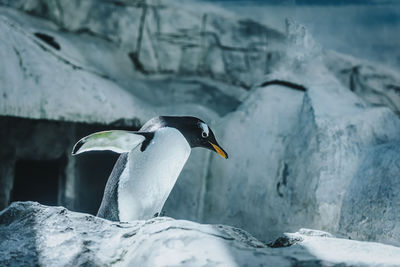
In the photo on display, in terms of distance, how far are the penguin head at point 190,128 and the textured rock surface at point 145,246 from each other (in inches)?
27.7

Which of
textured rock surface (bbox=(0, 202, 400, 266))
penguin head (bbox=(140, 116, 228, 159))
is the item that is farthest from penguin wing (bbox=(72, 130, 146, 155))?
textured rock surface (bbox=(0, 202, 400, 266))

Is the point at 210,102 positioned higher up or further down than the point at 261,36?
further down

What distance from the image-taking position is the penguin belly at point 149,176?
180 cm

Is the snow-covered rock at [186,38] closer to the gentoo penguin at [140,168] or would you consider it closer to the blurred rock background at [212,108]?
the blurred rock background at [212,108]

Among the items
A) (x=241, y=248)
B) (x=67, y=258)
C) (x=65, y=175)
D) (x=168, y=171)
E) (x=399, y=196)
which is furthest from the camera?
(x=65, y=175)

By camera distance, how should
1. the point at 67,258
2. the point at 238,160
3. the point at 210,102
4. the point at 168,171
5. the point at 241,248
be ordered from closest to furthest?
the point at 241,248
the point at 67,258
the point at 168,171
the point at 238,160
the point at 210,102

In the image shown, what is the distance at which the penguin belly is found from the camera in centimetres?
180

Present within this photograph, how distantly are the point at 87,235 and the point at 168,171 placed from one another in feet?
2.15

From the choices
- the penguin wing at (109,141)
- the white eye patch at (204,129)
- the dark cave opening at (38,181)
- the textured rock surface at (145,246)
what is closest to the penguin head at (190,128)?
the white eye patch at (204,129)

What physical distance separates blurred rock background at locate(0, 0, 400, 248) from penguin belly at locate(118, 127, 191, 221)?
968 millimetres

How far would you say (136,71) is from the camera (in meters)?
4.24

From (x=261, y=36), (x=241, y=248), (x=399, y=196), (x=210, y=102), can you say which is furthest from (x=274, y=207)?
(x=261, y=36)

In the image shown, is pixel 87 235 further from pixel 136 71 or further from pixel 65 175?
pixel 136 71

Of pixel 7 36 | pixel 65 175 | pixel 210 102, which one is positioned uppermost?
pixel 7 36
